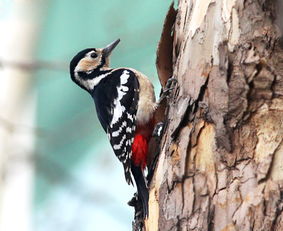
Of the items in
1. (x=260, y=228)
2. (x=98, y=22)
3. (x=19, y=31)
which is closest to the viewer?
(x=260, y=228)

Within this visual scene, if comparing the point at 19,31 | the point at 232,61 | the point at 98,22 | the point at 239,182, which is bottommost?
the point at 239,182

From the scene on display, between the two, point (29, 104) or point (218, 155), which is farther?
point (29, 104)

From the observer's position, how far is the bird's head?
15.9 ft

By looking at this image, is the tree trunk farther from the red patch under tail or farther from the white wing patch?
the white wing patch

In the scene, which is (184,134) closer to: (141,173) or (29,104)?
(141,173)

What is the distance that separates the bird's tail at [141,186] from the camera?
3515 mm

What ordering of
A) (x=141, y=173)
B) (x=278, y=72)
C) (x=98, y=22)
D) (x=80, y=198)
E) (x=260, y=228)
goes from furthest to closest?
(x=98, y=22) → (x=80, y=198) → (x=141, y=173) → (x=278, y=72) → (x=260, y=228)

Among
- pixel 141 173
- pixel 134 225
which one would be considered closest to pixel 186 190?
pixel 134 225

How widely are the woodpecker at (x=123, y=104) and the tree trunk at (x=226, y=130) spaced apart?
0.41m

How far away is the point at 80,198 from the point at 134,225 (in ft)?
7.90

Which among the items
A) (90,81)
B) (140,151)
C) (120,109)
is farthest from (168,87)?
(90,81)

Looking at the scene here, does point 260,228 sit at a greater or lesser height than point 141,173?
lesser

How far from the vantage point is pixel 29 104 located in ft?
18.6

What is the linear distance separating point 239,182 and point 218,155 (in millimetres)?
147
